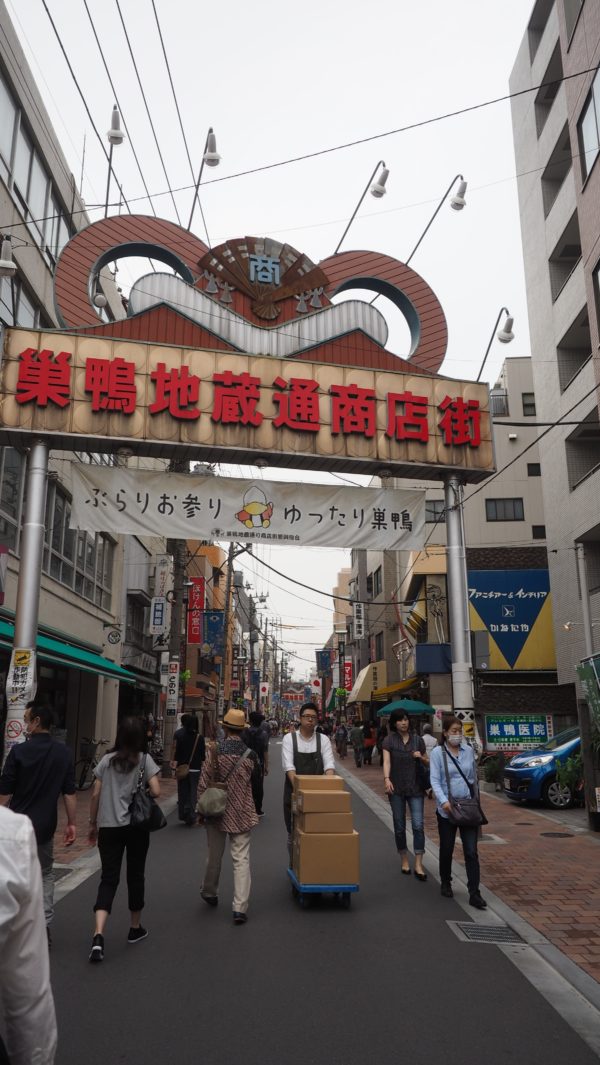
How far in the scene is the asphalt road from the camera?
4043 millimetres

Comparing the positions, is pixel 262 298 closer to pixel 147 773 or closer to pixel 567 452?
pixel 147 773

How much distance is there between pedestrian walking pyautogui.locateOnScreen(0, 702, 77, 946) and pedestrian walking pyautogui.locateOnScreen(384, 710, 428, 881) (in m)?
4.15

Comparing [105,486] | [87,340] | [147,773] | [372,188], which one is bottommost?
[147,773]

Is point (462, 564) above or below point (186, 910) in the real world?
above

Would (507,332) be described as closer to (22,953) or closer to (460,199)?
(460,199)

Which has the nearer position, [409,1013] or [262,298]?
[409,1013]

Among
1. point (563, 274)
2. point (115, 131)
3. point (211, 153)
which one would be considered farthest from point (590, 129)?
point (115, 131)

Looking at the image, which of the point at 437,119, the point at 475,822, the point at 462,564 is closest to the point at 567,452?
the point at 462,564

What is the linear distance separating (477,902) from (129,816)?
3.45m

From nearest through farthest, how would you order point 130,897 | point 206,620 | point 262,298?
1. point 130,897
2. point 262,298
3. point 206,620

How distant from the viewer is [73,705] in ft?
73.6

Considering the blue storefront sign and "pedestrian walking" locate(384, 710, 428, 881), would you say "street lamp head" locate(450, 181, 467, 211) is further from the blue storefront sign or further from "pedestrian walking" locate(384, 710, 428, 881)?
the blue storefront sign

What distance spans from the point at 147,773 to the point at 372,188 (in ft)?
33.3

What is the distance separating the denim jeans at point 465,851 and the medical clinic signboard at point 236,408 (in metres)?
6.48
